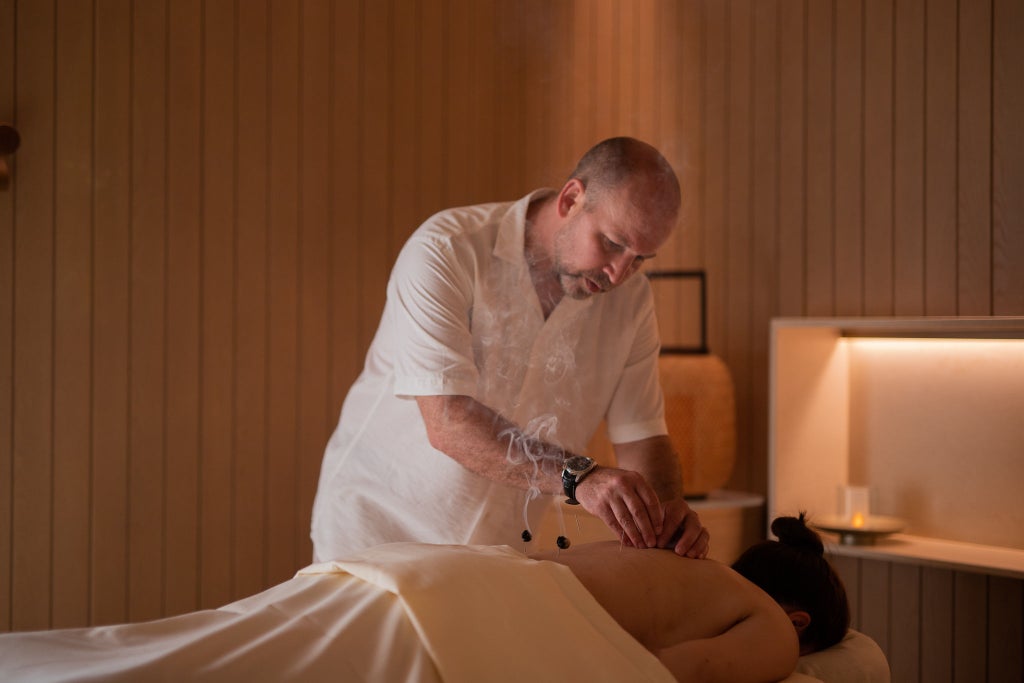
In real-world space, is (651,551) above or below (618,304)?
below

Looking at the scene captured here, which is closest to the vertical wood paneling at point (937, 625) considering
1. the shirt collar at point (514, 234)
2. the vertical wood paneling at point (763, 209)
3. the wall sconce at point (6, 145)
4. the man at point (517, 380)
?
the vertical wood paneling at point (763, 209)

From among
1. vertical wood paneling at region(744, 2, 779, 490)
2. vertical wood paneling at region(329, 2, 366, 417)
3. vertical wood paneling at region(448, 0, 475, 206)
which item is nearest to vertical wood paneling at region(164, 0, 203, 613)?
vertical wood paneling at region(329, 2, 366, 417)

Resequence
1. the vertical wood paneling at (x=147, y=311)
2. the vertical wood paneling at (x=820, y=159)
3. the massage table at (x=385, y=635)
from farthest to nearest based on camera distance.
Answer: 1. the vertical wood paneling at (x=820, y=159)
2. the vertical wood paneling at (x=147, y=311)
3. the massage table at (x=385, y=635)

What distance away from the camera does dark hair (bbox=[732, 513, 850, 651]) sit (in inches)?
65.4

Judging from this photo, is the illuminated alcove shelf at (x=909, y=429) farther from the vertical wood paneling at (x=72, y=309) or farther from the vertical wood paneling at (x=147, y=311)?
the vertical wood paneling at (x=72, y=309)

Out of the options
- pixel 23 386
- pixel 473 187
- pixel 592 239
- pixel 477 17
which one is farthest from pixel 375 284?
pixel 592 239

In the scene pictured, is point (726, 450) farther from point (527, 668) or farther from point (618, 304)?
point (527, 668)

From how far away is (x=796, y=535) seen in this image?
1.75m

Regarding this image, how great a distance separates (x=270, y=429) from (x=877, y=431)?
164cm

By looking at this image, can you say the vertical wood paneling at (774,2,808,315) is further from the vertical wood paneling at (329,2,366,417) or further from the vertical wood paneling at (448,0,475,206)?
the vertical wood paneling at (329,2,366,417)

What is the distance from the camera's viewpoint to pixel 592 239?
1.57 metres

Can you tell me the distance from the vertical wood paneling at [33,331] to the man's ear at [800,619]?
1.57m

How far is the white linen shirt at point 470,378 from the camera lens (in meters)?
1.66

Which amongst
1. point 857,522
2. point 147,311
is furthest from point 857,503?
point 147,311
